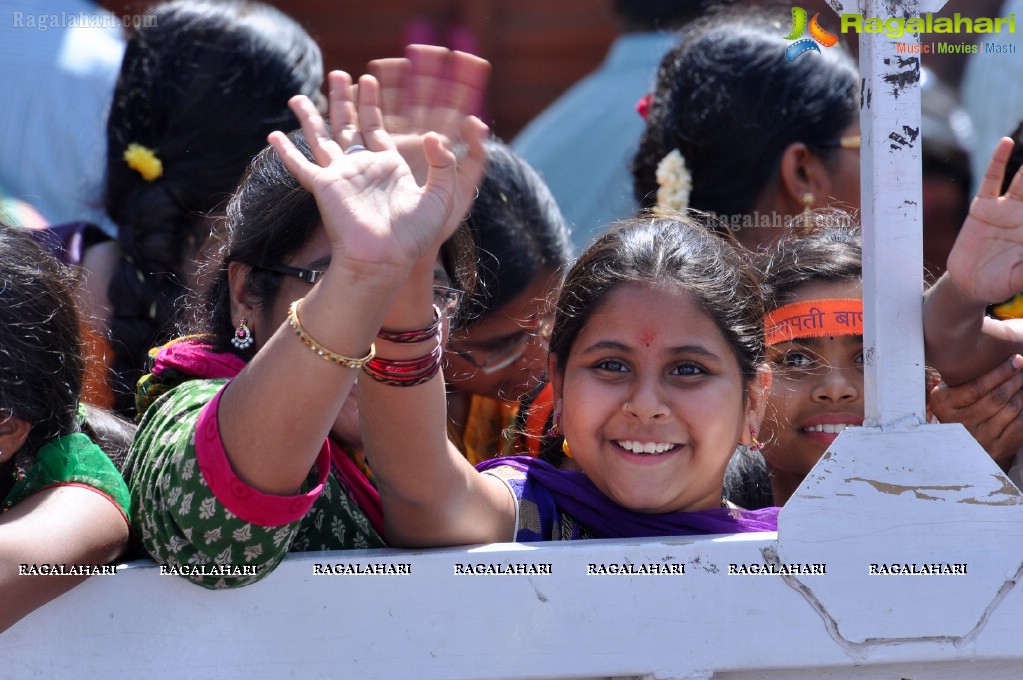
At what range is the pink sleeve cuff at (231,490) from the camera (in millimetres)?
1285

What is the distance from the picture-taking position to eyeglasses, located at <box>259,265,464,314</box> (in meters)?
1.67

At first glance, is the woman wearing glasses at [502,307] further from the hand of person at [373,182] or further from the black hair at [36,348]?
the hand of person at [373,182]

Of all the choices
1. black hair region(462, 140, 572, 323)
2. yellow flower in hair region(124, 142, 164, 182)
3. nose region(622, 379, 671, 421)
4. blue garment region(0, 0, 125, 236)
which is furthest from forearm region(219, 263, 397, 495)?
blue garment region(0, 0, 125, 236)

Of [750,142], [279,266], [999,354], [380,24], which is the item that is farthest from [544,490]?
[380,24]

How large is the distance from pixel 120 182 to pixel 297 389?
174 centimetres

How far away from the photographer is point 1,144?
3.37 m

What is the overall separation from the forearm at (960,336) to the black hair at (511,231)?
1.04 metres

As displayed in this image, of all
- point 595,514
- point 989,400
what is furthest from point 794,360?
point 595,514

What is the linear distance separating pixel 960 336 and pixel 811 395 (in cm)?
49

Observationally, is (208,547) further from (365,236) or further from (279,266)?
(279,266)

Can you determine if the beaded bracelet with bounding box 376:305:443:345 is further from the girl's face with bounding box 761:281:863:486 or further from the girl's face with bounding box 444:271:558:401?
the girl's face with bounding box 444:271:558:401

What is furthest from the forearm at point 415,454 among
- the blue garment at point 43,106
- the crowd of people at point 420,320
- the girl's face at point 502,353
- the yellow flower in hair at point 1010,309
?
A: the blue garment at point 43,106

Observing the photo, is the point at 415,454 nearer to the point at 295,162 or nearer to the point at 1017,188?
the point at 295,162

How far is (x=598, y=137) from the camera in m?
4.26
